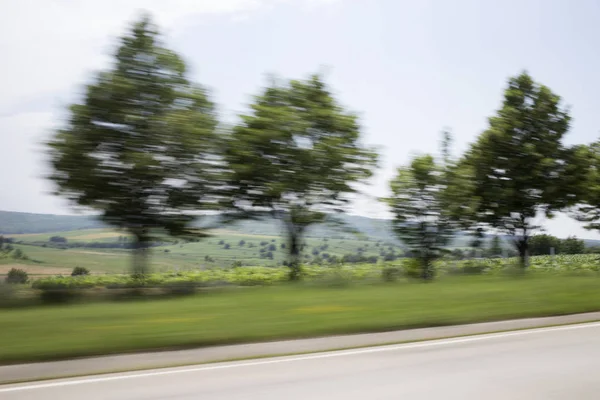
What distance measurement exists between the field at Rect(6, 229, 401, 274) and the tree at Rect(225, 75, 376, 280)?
77.8 inches

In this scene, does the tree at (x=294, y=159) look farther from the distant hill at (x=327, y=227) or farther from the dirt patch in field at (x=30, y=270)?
the dirt patch in field at (x=30, y=270)

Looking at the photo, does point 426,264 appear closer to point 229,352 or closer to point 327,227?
point 327,227

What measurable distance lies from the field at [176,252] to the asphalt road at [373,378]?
1869 centimetres

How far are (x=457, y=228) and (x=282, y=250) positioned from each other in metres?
10.5

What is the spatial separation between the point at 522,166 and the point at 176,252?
4137cm

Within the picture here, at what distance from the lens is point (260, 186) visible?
25.4 metres

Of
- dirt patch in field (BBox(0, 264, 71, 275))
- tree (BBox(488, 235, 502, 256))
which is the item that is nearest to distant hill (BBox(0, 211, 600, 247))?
tree (BBox(488, 235, 502, 256))

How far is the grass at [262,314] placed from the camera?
9141 millimetres

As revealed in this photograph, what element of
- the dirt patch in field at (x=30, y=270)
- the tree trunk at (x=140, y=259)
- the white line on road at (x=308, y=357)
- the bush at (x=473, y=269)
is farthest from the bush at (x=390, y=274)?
the dirt patch in field at (x=30, y=270)

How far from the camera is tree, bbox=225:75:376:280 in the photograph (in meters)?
24.9

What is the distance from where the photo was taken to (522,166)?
3297 cm

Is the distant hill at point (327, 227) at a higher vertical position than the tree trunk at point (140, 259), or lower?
higher

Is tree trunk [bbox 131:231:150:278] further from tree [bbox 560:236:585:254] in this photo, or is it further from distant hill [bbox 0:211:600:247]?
tree [bbox 560:236:585:254]

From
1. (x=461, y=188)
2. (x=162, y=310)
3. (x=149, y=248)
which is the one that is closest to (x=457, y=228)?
(x=461, y=188)
